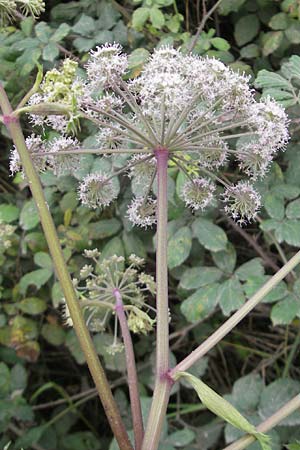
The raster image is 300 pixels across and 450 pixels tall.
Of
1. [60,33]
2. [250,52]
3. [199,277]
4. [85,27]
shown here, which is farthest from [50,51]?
[199,277]

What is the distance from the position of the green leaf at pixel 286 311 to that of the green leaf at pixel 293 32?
710 mm

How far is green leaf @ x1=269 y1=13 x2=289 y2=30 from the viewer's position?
5.72 ft

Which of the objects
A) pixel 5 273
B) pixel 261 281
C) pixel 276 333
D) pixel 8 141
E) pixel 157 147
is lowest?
pixel 276 333

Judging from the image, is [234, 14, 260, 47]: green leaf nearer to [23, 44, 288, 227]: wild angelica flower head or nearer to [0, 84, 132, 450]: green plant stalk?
[23, 44, 288, 227]: wild angelica flower head

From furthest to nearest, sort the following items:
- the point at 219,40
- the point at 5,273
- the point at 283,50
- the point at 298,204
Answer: the point at 5,273 → the point at 283,50 → the point at 219,40 → the point at 298,204

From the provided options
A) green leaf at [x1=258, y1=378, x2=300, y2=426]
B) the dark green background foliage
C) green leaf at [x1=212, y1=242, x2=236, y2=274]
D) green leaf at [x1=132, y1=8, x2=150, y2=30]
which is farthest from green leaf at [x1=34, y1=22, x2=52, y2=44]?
green leaf at [x1=258, y1=378, x2=300, y2=426]

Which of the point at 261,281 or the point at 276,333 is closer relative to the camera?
the point at 261,281

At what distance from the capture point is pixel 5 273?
2.15 m

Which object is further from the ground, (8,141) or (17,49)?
(17,49)

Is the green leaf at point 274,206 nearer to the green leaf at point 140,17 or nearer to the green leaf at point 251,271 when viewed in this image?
Result: the green leaf at point 251,271

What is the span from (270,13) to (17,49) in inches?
29.9

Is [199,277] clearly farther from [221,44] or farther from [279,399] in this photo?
[221,44]

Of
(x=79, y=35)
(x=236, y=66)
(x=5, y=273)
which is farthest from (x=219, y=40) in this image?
(x=5, y=273)

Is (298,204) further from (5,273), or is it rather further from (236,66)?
(5,273)
